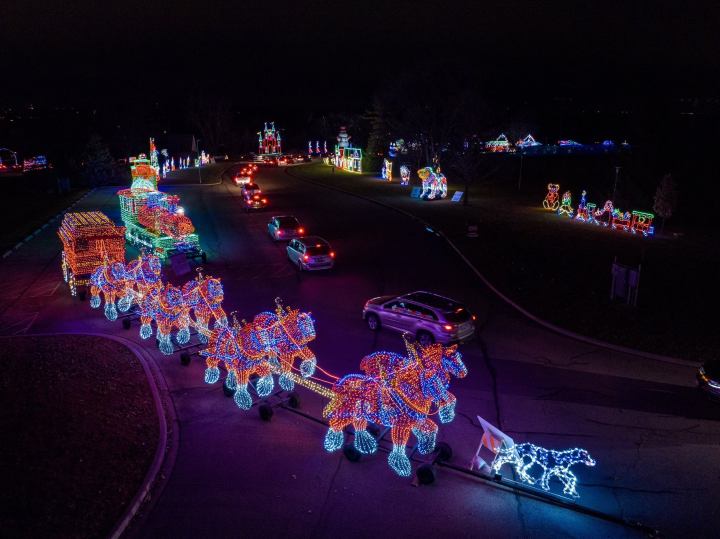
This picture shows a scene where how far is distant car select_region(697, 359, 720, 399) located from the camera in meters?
12.3

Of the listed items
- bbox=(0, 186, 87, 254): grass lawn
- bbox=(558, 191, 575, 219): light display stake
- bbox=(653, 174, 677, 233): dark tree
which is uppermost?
bbox=(653, 174, 677, 233): dark tree

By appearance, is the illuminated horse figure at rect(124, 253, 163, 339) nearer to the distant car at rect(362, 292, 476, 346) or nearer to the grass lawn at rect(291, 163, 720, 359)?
the distant car at rect(362, 292, 476, 346)

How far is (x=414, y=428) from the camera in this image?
9531 mm

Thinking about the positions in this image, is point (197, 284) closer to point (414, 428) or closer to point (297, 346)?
point (297, 346)

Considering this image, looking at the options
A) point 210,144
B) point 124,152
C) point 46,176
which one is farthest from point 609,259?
point 210,144

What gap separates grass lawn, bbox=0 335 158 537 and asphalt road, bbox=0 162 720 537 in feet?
2.51

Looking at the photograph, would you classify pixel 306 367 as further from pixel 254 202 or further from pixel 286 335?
pixel 254 202

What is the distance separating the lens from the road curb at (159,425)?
897 cm

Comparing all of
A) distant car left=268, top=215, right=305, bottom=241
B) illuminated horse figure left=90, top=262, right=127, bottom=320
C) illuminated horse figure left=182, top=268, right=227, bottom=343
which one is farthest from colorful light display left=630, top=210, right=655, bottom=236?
illuminated horse figure left=90, top=262, right=127, bottom=320

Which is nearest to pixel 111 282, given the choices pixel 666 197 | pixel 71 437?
pixel 71 437

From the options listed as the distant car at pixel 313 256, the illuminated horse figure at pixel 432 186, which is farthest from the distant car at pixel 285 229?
the illuminated horse figure at pixel 432 186

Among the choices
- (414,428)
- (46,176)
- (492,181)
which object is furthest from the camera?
(46,176)

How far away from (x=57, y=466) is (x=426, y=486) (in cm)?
663

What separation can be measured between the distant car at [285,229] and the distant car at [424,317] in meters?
13.3
